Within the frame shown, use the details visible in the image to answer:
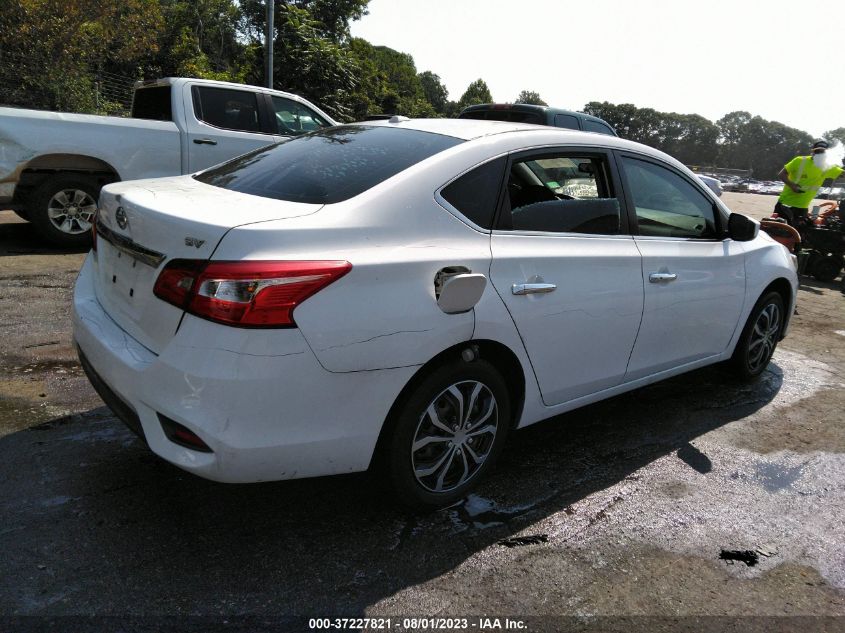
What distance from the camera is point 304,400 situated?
229cm

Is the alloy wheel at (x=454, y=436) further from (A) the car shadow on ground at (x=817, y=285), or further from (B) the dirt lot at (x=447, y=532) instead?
(A) the car shadow on ground at (x=817, y=285)

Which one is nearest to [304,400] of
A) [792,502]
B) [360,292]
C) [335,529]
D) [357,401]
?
[357,401]

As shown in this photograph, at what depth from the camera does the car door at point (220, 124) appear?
7.59 meters

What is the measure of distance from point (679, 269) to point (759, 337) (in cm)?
144

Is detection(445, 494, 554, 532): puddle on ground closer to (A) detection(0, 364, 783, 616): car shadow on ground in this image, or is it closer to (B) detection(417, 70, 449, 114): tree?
(A) detection(0, 364, 783, 616): car shadow on ground

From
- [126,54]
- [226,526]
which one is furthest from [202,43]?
[226,526]

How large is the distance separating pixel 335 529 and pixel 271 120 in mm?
6505

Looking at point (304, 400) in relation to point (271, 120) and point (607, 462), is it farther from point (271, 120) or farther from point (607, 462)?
point (271, 120)

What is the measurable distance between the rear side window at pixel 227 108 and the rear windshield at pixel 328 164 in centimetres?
469

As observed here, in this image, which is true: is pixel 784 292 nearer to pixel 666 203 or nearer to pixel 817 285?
pixel 666 203

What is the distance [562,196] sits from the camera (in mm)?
3557

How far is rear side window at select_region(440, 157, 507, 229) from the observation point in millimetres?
2807

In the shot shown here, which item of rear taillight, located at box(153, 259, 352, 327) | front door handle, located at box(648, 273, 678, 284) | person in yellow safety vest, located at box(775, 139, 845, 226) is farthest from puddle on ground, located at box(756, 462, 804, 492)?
person in yellow safety vest, located at box(775, 139, 845, 226)

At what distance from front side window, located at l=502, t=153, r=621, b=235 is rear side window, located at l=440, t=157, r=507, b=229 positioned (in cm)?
9
